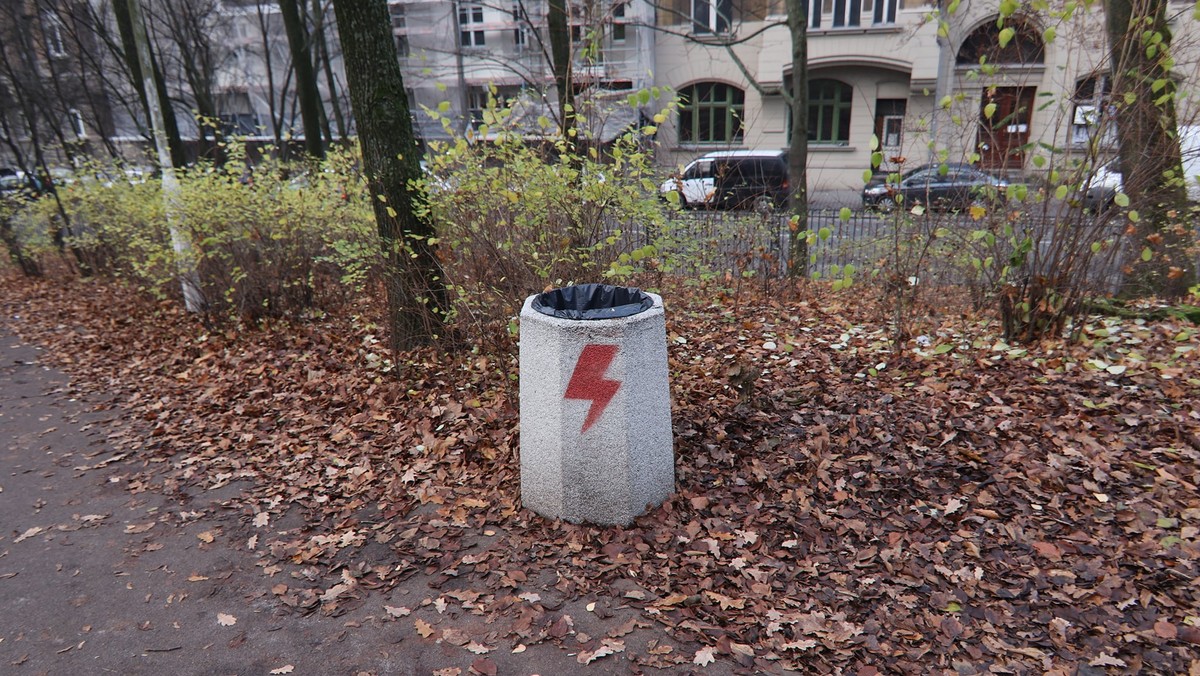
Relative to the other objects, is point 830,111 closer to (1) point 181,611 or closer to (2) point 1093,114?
(2) point 1093,114

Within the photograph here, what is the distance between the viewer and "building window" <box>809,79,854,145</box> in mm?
28500

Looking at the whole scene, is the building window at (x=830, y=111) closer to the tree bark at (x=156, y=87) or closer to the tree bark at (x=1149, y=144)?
the tree bark at (x=1149, y=144)

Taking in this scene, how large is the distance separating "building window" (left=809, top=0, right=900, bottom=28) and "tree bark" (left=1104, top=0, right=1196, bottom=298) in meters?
Result: 22.7

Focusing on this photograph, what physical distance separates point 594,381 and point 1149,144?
530 cm

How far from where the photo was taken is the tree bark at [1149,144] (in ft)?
16.3

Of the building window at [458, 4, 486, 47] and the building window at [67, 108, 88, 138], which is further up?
the building window at [458, 4, 486, 47]

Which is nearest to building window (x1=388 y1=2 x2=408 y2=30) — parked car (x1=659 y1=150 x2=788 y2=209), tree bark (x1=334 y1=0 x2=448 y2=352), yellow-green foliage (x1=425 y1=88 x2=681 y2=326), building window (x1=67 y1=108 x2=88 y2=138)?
building window (x1=67 y1=108 x2=88 y2=138)

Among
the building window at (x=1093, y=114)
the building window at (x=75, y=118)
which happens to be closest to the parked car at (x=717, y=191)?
the building window at (x=1093, y=114)

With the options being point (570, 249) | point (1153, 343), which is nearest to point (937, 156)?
point (1153, 343)

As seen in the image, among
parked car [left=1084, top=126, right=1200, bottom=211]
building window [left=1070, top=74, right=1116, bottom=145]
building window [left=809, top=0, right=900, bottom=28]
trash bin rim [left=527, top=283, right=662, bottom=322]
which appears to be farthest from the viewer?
building window [left=809, top=0, right=900, bottom=28]

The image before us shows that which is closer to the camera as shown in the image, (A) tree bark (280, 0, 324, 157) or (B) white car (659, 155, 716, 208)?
(B) white car (659, 155, 716, 208)

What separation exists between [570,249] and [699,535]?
2.59 m

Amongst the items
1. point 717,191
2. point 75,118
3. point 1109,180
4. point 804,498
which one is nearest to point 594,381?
point 804,498

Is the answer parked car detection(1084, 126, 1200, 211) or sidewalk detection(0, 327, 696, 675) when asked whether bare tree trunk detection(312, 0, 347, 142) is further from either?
parked car detection(1084, 126, 1200, 211)
